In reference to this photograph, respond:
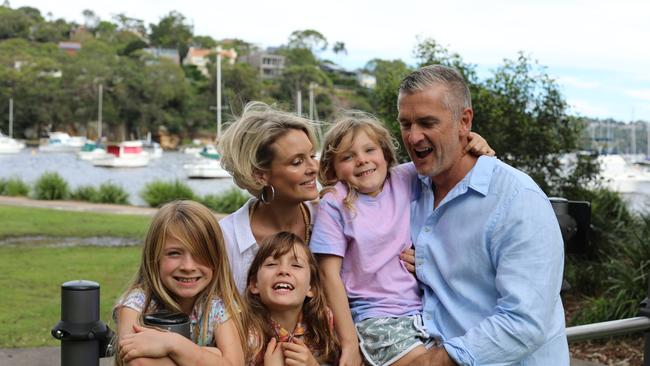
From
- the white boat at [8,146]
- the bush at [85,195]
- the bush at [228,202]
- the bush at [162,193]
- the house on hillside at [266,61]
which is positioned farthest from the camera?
the house on hillside at [266,61]

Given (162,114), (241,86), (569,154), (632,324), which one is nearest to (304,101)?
(241,86)

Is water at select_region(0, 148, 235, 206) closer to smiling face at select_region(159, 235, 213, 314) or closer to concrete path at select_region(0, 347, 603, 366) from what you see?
concrete path at select_region(0, 347, 603, 366)

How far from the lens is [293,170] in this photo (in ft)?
9.52

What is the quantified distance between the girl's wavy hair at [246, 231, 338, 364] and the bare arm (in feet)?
0.10

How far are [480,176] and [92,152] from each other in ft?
223

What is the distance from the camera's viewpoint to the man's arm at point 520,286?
250 cm

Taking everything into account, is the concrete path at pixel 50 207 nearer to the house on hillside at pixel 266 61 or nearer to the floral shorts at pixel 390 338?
the floral shorts at pixel 390 338

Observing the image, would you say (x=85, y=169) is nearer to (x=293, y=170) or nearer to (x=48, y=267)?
(x=48, y=267)

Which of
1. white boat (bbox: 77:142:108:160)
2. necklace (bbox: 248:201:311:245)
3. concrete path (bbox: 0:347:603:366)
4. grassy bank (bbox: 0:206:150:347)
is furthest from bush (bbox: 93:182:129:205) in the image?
white boat (bbox: 77:142:108:160)

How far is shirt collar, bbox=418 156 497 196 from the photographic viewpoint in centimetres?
265

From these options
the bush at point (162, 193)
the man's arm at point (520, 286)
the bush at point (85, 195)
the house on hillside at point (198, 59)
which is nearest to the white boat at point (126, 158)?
the bush at point (85, 195)

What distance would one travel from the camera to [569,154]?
34.2 feet

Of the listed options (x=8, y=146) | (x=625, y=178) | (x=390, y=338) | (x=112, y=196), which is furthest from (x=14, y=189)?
(x=8, y=146)

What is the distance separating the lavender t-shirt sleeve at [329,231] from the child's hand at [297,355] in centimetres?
36
